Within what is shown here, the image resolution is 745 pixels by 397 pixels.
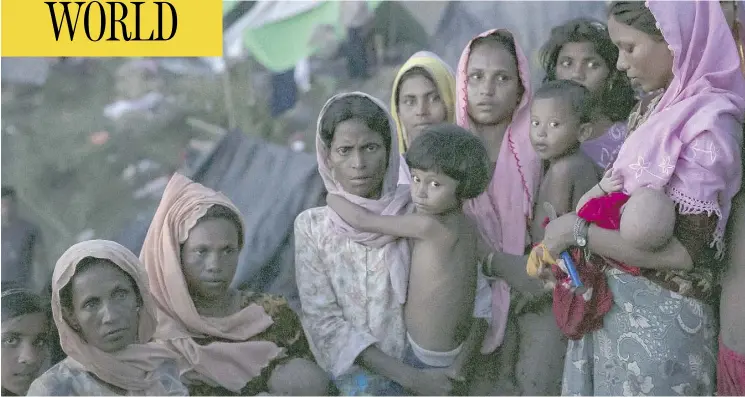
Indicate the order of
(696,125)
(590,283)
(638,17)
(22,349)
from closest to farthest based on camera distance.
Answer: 1. (696,125)
2. (638,17)
3. (590,283)
4. (22,349)

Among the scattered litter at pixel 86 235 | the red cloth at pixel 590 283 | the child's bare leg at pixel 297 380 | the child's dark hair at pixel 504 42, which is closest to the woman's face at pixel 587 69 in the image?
the child's dark hair at pixel 504 42

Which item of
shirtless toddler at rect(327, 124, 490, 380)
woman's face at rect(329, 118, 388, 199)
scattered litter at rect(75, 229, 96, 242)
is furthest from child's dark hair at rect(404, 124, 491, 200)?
scattered litter at rect(75, 229, 96, 242)

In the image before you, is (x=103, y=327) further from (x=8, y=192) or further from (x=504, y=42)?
(x=504, y=42)

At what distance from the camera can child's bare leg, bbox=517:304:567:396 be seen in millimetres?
2824

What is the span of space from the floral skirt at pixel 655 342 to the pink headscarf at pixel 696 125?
226 mm

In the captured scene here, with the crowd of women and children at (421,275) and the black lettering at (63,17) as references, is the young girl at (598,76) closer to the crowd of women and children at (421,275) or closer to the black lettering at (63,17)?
the crowd of women and children at (421,275)

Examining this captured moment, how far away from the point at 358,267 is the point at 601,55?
3.44 ft

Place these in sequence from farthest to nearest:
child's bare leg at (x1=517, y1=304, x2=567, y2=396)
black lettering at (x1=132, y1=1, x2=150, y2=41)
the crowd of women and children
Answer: black lettering at (x1=132, y1=1, x2=150, y2=41), child's bare leg at (x1=517, y1=304, x2=567, y2=396), the crowd of women and children

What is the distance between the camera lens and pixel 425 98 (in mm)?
2891

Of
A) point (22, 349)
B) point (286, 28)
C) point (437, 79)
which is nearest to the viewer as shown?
point (22, 349)

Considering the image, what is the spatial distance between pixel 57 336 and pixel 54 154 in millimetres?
607

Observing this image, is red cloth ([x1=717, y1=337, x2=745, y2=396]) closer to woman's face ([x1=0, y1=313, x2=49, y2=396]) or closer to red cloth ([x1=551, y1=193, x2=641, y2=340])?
red cloth ([x1=551, y1=193, x2=641, y2=340])

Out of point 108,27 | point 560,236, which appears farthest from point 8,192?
point 560,236

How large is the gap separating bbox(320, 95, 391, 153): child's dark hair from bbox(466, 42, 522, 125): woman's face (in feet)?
0.97
